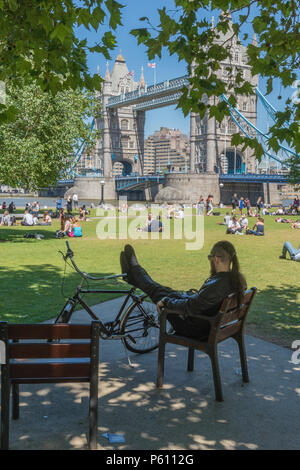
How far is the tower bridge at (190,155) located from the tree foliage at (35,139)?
61.8 ft

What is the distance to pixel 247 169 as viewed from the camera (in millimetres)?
83125

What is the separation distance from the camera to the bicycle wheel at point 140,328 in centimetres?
542

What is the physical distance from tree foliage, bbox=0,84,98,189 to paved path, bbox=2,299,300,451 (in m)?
13.8

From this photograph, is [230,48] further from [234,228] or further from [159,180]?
[159,180]

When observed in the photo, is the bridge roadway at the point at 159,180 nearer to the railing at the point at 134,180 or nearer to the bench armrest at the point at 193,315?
the railing at the point at 134,180

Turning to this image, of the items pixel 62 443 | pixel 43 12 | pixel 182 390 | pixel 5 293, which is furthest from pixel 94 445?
pixel 5 293

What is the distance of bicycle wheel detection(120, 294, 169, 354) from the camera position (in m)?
5.42

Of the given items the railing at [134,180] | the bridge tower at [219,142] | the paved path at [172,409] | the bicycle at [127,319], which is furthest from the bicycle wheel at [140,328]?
the railing at [134,180]

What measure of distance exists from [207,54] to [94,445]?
4867 millimetres

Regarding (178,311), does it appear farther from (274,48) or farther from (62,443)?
(274,48)

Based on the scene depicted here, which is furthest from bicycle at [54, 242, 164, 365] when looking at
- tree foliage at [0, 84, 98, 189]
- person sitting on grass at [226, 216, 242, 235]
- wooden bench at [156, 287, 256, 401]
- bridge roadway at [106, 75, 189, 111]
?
bridge roadway at [106, 75, 189, 111]

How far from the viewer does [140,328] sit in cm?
560

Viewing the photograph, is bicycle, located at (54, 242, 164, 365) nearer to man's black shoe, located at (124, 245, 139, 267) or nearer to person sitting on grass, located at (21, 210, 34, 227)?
man's black shoe, located at (124, 245, 139, 267)

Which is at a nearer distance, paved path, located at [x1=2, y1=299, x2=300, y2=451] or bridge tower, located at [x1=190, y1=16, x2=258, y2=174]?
paved path, located at [x1=2, y1=299, x2=300, y2=451]
